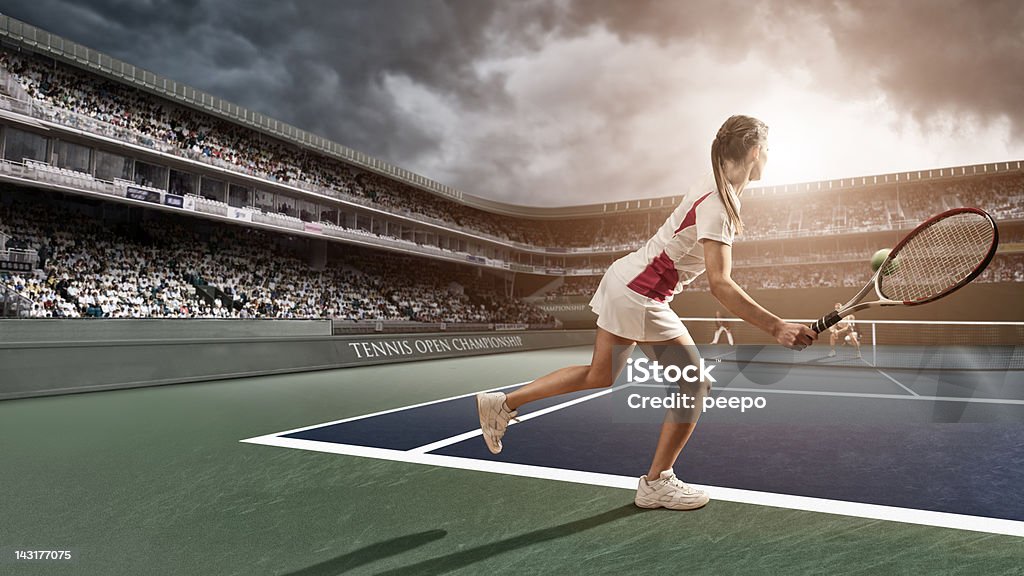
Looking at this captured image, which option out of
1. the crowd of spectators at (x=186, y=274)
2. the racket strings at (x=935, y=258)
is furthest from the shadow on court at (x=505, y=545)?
the crowd of spectators at (x=186, y=274)

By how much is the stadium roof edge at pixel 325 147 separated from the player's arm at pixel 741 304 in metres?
27.0

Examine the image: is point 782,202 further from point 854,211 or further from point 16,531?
point 16,531

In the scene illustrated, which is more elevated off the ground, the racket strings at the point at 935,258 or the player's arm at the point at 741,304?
the racket strings at the point at 935,258

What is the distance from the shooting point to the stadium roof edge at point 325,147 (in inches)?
845

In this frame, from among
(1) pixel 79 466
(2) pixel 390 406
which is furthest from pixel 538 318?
(1) pixel 79 466

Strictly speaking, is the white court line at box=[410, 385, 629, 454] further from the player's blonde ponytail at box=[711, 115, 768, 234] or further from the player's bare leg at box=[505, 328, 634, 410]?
the player's blonde ponytail at box=[711, 115, 768, 234]

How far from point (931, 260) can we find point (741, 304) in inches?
82.1

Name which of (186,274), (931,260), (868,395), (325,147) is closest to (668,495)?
(931,260)

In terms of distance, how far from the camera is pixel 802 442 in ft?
18.1

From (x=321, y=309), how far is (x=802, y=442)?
1039 inches

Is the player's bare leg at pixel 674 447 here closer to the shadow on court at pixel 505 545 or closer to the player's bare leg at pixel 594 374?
the shadow on court at pixel 505 545

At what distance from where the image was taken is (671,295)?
11.2 ft

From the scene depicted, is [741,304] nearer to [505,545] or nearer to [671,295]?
[671,295]

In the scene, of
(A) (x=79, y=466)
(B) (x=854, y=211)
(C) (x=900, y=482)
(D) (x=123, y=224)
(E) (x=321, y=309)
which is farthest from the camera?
(B) (x=854, y=211)
